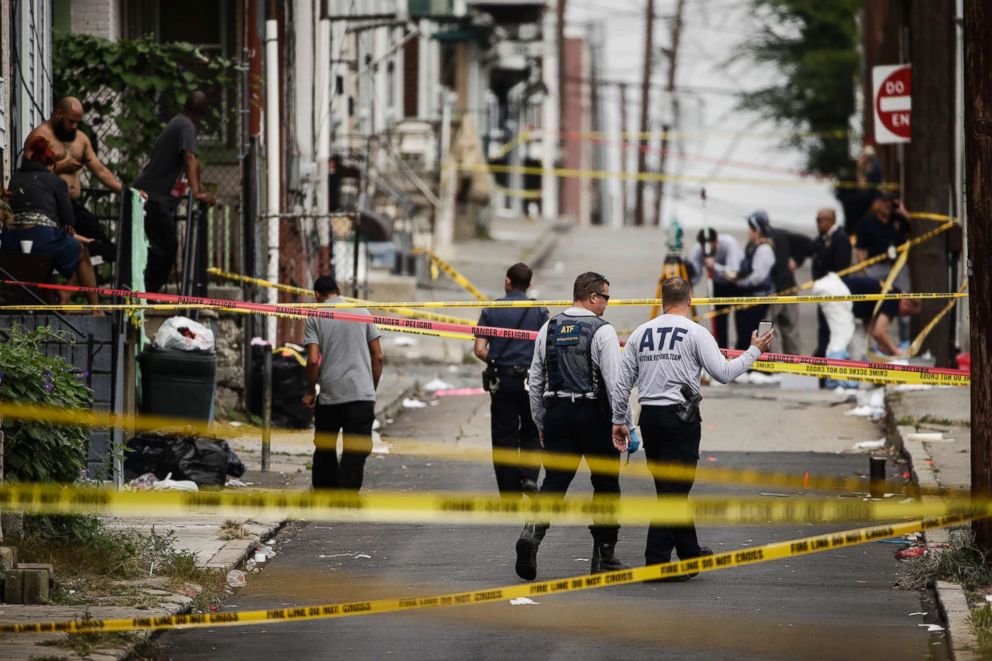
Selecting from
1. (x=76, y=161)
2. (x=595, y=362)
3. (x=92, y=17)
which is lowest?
(x=595, y=362)

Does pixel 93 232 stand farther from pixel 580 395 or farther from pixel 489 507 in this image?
pixel 580 395

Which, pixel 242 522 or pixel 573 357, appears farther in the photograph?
pixel 242 522

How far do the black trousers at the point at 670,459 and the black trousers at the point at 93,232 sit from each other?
610 centimetres

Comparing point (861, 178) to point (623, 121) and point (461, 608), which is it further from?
point (623, 121)

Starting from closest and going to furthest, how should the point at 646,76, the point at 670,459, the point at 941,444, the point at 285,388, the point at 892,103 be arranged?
1. the point at 670,459
2. the point at 941,444
3. the point at 285,388
4. the point at 892,103
5. the point at 646,76

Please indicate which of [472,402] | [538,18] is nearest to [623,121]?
[538,18]

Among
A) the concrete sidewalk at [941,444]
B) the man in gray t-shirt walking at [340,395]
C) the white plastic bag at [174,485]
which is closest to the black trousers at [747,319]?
the concrete sidewalk at [941,444]

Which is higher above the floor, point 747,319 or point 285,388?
point 747,319

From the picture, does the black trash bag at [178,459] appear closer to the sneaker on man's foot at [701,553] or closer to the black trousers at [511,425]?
the black trousers at [511,425]

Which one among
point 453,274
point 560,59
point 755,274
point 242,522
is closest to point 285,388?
point 453,274

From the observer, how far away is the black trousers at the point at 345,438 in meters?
12.5

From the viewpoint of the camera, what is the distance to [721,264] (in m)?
20.9

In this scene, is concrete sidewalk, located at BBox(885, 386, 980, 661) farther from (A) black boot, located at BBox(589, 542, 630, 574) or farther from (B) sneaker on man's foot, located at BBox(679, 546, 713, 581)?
(A) black boot, located at BBox(589, 542, 630, 574)

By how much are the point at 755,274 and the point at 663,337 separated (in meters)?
10.1
